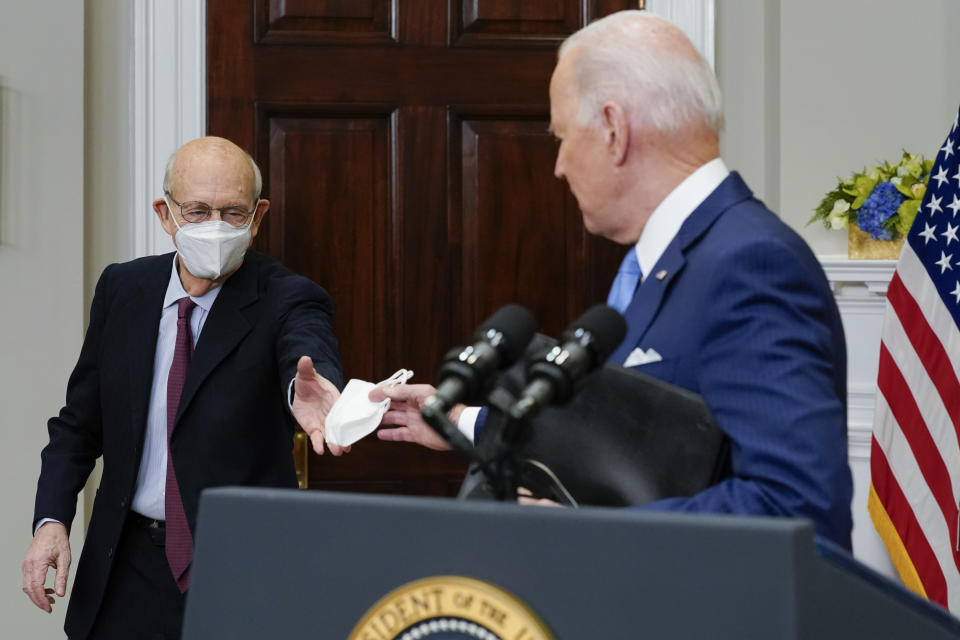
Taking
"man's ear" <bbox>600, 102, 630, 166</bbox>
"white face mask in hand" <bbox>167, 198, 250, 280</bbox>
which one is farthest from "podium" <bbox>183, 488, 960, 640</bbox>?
Result: "white face mask in hand" <bbox>167, 198, 250, 280</bbox>

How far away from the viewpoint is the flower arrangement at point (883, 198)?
3416 millimetres

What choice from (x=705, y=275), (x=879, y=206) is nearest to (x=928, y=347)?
(x=879, y=206)

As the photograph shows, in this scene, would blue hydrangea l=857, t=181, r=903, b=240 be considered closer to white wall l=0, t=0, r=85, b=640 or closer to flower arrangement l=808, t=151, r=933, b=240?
flower arrangement l=808, t=151, r=933, b=240

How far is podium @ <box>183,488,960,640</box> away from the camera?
930 mm

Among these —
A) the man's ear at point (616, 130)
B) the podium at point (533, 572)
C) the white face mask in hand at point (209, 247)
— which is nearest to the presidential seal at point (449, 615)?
the podium at point (533, 572)

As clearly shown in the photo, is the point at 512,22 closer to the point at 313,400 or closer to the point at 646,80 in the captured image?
the point at 313,400

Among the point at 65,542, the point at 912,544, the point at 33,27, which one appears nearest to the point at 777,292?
the point at 65,542

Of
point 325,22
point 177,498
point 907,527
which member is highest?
point 325,22

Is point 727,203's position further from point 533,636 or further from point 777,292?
point 533,636

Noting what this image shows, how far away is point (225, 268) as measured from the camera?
9.09 feet

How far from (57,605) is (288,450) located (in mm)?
1284

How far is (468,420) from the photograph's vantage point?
2.01 m

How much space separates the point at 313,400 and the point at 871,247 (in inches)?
75.6

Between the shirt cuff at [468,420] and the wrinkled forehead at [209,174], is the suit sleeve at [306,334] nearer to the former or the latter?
the wrinkled forehead at [209,174]
